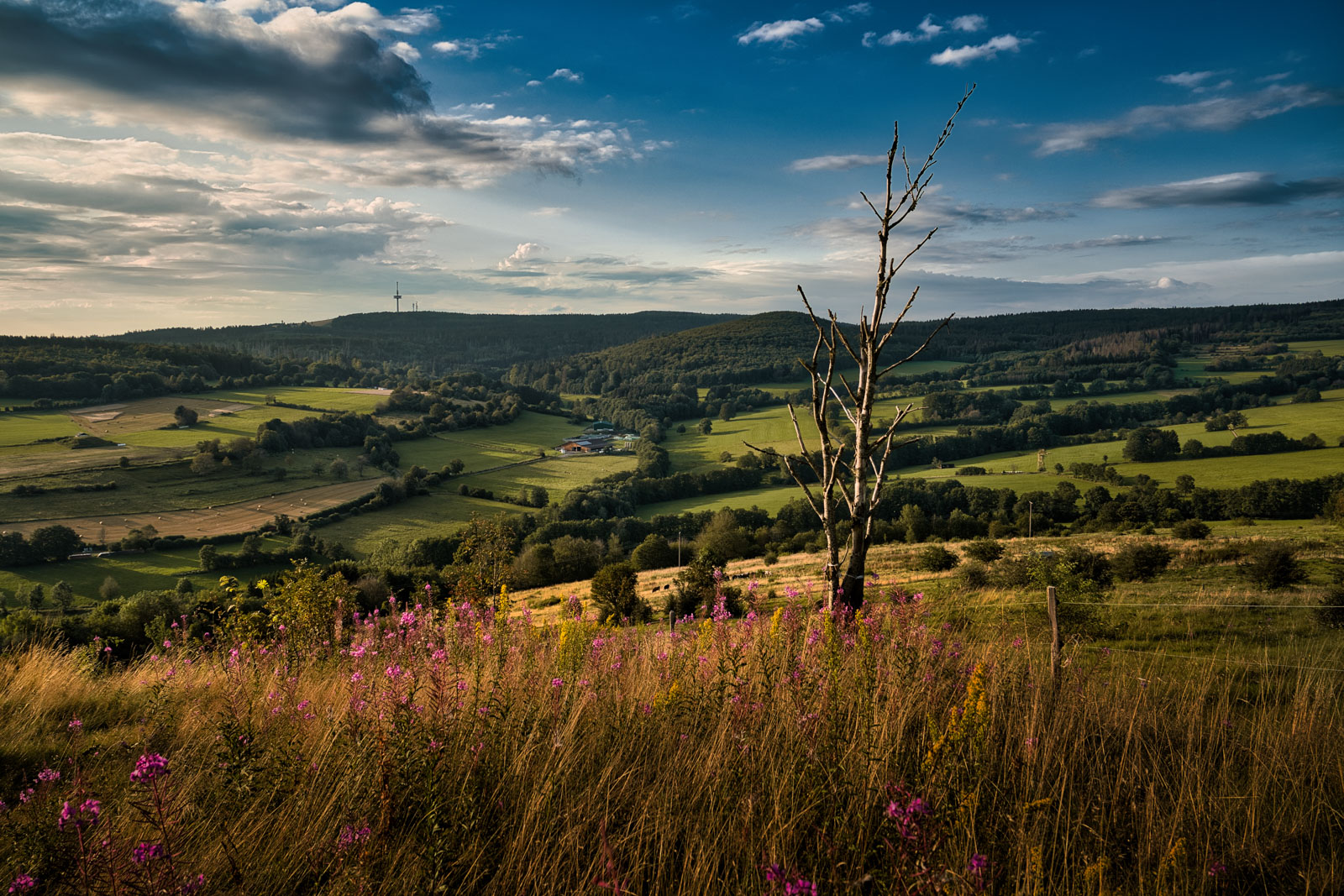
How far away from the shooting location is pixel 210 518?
61781mm

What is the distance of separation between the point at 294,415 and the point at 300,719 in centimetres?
10286

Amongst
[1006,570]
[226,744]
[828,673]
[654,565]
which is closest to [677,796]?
[828,673]

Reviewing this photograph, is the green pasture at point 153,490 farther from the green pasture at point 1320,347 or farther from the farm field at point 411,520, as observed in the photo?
the green pasture at point 1320,347

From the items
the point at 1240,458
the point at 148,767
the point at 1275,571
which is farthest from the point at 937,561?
the point at 1240,458

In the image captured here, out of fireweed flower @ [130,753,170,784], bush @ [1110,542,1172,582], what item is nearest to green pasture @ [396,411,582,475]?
bush @ [1110,542,1172,582]

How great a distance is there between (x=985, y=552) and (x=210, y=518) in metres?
65.8

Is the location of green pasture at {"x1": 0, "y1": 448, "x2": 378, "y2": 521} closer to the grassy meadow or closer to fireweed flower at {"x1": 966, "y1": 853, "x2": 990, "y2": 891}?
the grassy meadow

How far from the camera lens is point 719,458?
95.1 meters

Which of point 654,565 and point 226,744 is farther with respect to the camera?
point 654,565

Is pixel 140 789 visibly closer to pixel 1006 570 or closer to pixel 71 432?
pixel 1006 570

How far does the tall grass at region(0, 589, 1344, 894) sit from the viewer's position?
224cm

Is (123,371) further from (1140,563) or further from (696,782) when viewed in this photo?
(696,782)

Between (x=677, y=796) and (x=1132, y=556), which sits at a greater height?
→ (x=677, y=796)

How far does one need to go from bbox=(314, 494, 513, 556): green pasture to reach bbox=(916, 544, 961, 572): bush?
39.0 meters
